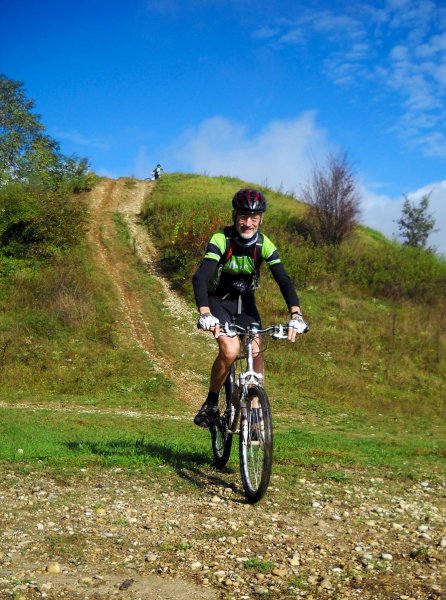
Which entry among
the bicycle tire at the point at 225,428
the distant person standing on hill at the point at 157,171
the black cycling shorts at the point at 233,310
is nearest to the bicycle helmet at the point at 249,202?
the black cycling shorts at the point at 233,310

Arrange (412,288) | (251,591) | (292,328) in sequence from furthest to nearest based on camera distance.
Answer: (412,288)
(292,328)
(251,591)

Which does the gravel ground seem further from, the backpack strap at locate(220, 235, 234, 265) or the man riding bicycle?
the backpack strap at locate(220, 235, 234, 265)

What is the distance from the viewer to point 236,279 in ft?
22.0

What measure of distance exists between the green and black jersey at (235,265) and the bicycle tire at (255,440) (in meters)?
1.21

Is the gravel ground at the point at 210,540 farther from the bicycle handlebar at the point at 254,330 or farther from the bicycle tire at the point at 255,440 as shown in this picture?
the bicycle handlebar at the point at 254,330

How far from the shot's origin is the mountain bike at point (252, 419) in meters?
5.68

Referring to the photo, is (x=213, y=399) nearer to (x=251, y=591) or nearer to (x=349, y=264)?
(x=251, y=591)

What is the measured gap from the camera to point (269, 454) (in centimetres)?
553

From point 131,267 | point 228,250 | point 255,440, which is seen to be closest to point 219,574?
point 255,440

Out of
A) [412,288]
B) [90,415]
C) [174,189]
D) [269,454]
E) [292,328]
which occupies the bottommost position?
[90,415]

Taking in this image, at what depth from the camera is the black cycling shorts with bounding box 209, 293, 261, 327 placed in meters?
6.61

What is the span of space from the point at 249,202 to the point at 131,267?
22.3 meters

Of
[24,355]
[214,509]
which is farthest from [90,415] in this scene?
[214,509]

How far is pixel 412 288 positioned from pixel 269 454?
25208 millimetres
